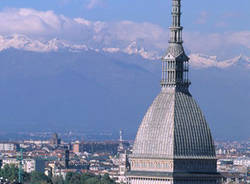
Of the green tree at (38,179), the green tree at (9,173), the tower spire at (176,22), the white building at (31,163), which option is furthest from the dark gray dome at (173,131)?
the white building at (31,163)

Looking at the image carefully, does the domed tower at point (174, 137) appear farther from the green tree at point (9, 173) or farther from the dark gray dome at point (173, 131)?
the green tree at point (9, 173)

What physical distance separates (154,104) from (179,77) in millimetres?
1503

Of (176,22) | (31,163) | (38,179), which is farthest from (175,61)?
(31,163)

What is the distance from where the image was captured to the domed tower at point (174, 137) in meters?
60.1

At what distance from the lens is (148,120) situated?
200ft

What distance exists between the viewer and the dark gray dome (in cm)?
6019

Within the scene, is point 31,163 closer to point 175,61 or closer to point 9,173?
point 9,173

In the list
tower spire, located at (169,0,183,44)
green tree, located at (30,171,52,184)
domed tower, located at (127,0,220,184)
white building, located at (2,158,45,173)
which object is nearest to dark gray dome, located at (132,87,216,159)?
domed tower, located at (127,0,220,184)

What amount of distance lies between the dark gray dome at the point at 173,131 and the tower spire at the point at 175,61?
48 centimetres

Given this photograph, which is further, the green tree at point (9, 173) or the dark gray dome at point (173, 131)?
the green tree at point (9, 173)

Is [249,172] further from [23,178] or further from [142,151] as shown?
[142,151]

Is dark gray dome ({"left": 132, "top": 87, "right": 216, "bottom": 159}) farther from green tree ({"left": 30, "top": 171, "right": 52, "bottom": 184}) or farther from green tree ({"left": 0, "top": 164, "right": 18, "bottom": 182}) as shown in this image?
green tree ({"left": 0, "top": 164, "right": 18, "bottom": 182})

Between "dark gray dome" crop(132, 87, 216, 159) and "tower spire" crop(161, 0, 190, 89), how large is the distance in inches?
18.7

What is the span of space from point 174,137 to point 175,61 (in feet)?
9.60
